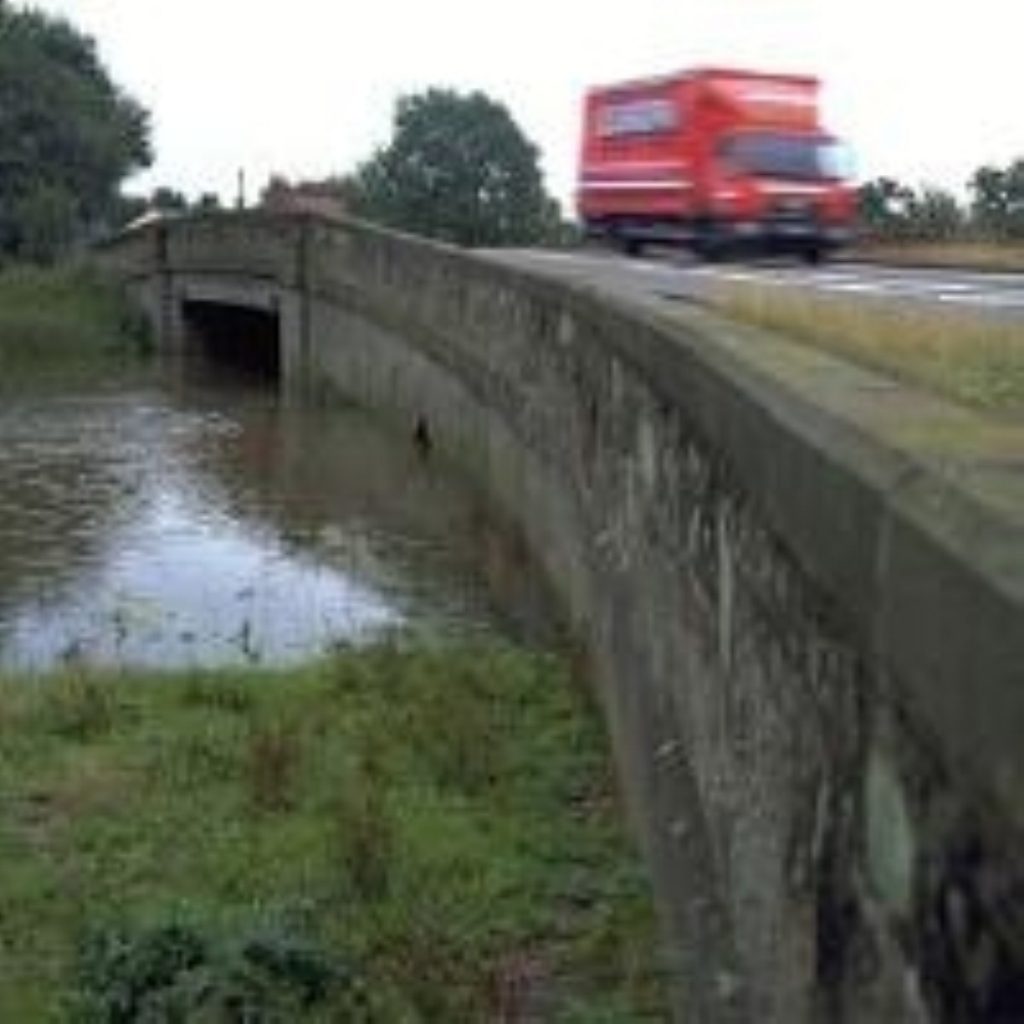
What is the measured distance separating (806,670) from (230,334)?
50.1 m

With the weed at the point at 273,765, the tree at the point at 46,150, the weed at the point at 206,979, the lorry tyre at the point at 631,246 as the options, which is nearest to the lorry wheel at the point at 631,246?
the lorry tyre at the point at 631,246

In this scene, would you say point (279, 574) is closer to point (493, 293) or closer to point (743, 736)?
point (493, 293)

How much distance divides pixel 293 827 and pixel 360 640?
286 inches

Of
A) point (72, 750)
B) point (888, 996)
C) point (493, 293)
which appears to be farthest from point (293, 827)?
point (493, 293)

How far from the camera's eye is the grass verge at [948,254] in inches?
1173

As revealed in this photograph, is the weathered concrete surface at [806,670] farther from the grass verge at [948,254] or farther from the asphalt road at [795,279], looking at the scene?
the grass verge at [948,254]

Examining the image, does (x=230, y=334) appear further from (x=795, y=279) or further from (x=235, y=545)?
(x=235, y=545)

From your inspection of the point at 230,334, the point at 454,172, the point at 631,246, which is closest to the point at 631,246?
the point at 631,246

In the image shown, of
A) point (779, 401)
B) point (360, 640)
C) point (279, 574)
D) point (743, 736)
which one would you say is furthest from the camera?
point (279, 574)

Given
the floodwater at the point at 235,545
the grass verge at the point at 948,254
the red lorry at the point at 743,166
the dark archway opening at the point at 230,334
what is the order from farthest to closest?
the dark archway opening at the point at 230,334 → the red lorry at the point at 743,166 → the grass verge at the point at 948,254 → the floodwater at the point at 235,545

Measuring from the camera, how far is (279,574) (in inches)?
877

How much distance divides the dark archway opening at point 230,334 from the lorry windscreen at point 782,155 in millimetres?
22167

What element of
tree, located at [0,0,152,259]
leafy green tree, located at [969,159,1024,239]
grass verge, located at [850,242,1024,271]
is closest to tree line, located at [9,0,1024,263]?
tree, located at [0,0,152,259]

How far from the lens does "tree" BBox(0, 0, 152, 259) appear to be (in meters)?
73.8
